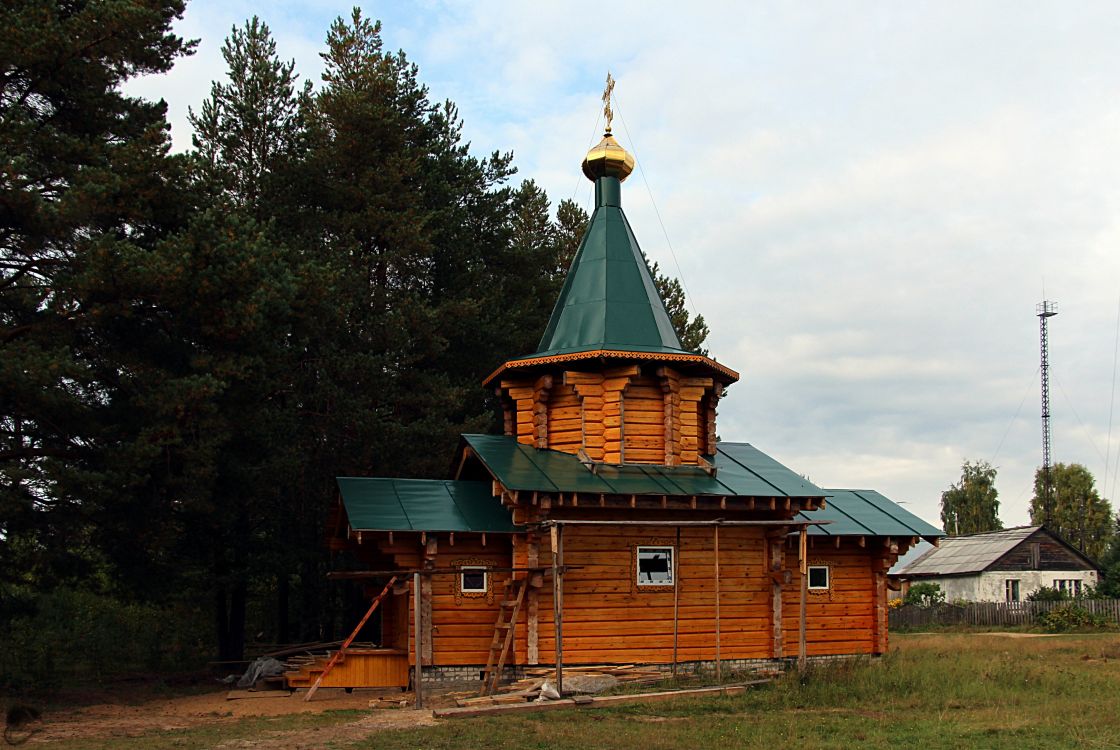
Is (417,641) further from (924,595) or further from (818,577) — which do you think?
(924,595)

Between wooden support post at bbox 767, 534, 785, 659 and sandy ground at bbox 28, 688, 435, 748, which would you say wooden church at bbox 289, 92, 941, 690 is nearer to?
wooden support post at bbox 767, 534, 785, 659

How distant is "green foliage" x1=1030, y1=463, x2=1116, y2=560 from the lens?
173ft

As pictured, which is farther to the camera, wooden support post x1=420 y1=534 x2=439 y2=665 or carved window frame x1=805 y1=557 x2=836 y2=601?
carved window frame x1=805 y1=557 x2=836 y2=601

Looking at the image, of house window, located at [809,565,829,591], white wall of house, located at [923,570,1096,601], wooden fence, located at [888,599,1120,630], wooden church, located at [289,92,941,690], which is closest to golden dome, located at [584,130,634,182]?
wooden church, located at [289,92,941,690]

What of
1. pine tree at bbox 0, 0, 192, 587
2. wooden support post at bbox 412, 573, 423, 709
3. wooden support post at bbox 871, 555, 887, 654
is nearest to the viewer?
wooden support post at bbox 412, 573, 423, 709

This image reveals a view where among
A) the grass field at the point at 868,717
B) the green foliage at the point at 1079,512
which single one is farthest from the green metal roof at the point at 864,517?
the green foliage at the point at 1079,512

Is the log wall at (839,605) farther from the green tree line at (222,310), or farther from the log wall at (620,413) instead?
the green tree line at (222,310)

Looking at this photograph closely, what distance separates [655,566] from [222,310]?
297 inches

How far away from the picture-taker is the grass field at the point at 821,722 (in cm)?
1068

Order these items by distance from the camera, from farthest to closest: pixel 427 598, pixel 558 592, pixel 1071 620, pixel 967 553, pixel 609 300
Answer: pixel 967 553, pixel 1071 620, pixel 609 300, pixel 427 598, pixel 558 592

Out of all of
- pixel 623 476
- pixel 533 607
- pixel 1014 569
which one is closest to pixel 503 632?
pixel 533 607

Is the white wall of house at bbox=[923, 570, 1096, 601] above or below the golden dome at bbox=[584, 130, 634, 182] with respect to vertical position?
below

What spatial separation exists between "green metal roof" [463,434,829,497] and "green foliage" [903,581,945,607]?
21145mm

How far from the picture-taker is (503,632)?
Result: 15.6 metres
